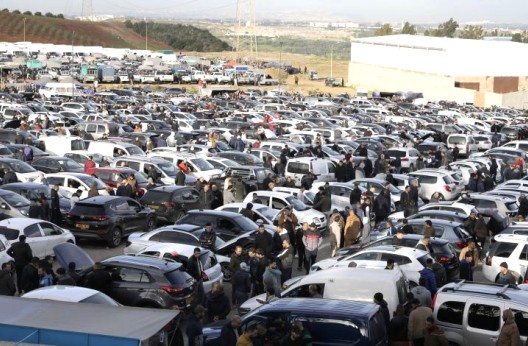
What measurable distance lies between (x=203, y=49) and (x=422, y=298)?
17676 cm

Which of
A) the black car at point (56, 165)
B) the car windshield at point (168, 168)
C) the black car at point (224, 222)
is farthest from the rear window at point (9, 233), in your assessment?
the car windshield at point (168, 168)

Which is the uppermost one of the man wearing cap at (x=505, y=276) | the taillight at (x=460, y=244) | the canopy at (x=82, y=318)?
the canopy at (x=82, y=318)

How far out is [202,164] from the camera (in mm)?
31797

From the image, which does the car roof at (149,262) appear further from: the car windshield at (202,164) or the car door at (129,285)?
the car windshield at (202,164)

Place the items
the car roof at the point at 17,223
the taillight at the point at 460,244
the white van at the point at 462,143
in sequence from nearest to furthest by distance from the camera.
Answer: the car roof at the point at 17,223 < the taillight at the point at 460,244 < the white van at the point at 462,143

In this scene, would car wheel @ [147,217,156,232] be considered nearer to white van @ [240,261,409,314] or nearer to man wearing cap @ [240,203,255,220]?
man wearing cap @ [240,203,255,220]

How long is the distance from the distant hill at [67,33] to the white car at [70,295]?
150 m

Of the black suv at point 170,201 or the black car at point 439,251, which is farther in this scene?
the black suv at point 170,201

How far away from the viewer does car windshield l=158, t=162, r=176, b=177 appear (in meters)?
30.0

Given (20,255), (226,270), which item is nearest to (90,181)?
(226,270)

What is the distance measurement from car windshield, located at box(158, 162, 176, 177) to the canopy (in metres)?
18.9

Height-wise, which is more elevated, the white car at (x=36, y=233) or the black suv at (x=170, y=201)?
the white car at (x=36, y=233)

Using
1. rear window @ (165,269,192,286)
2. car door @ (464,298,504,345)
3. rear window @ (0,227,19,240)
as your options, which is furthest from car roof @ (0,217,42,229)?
car door @ (464,298,504,345)

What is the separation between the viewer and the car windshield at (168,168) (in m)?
30.0
